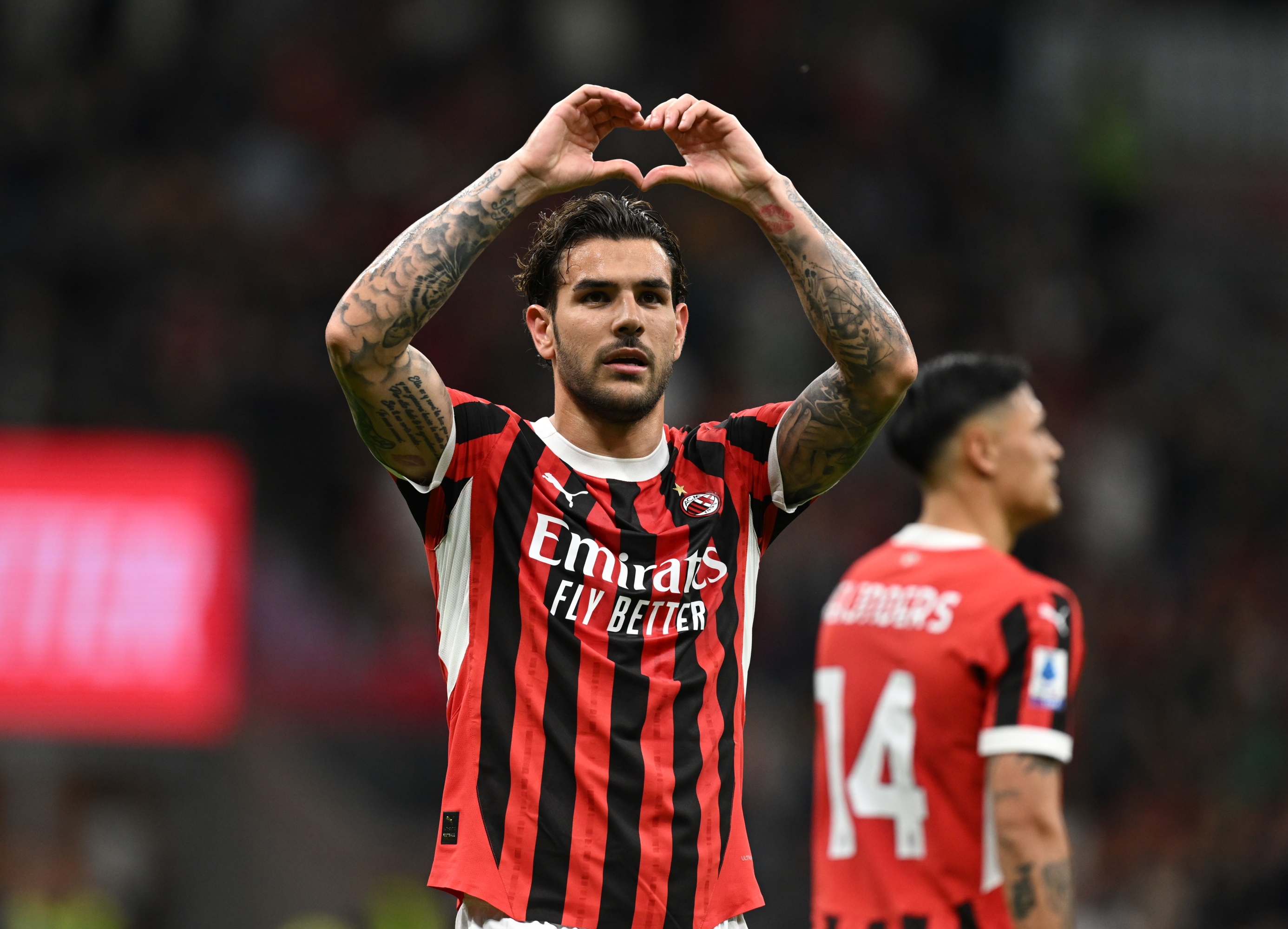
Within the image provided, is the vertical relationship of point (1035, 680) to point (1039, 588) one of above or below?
below

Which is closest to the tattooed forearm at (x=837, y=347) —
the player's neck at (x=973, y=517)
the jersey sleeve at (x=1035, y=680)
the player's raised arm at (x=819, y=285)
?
the player's raised arm at (x=819, y=285)

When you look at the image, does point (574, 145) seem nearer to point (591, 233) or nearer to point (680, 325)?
point (591, 233)

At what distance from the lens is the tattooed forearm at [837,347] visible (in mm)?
3334

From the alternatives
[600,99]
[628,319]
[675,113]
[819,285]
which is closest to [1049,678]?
[819,285]

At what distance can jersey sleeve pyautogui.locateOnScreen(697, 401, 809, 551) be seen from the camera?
138 inches

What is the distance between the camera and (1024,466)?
14.8 feet

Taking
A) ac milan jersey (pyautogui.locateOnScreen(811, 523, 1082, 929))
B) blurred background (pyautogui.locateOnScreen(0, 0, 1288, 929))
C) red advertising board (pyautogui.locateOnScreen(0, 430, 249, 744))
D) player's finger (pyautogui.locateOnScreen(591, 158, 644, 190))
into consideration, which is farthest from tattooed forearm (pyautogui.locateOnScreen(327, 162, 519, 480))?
→ red advertising board (pyautogui.locateOnScreen(0, 430, 249, 744))

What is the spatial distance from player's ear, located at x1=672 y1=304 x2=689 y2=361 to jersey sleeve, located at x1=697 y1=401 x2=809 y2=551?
0.20 m

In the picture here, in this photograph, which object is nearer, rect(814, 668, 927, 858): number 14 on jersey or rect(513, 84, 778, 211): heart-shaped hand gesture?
rect(513, 84, 778, 211): heart-shaped hand gesture

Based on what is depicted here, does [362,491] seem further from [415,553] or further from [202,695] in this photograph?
[202,695]

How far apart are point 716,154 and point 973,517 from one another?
5.36 feet

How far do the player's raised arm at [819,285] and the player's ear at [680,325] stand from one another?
0.26m

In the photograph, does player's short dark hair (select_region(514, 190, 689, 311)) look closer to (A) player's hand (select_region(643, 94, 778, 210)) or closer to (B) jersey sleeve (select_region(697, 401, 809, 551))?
(A) player's hand (select_region(643, 94, 778, 210))

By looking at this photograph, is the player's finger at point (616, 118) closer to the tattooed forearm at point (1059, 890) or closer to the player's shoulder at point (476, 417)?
the player's shoulder at point (476, 417)
